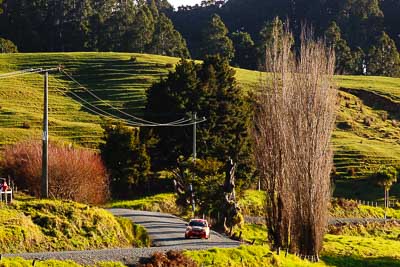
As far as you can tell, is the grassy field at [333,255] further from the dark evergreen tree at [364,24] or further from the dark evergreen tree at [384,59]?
the dark evergreen tree at [364,24]

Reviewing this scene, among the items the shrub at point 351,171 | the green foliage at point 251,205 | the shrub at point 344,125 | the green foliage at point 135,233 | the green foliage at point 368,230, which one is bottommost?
the green foliage at point 368,230

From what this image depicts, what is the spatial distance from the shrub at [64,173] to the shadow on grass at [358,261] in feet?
54.2

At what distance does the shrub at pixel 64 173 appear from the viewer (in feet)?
149

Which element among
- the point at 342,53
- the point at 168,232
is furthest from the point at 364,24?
the point at 168,232

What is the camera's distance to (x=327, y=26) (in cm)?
16662

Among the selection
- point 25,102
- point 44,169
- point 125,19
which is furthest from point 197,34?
point 44,169

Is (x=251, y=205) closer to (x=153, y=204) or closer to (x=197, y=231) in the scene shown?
(x=153, y=204)

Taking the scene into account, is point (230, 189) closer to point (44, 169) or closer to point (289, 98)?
point (289, 98)

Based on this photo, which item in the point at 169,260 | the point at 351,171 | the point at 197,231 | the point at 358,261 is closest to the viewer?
the point at 169,260

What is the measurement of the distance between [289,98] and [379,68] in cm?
10811

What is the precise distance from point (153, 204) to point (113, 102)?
38.5 metres

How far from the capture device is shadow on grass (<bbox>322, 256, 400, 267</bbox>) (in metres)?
37.9

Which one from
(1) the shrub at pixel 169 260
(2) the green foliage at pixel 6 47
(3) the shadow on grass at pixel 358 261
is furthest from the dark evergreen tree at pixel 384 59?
(1) the shrub at pixel 169 260

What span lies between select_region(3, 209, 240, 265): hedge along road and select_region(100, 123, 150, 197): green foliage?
7.52m
